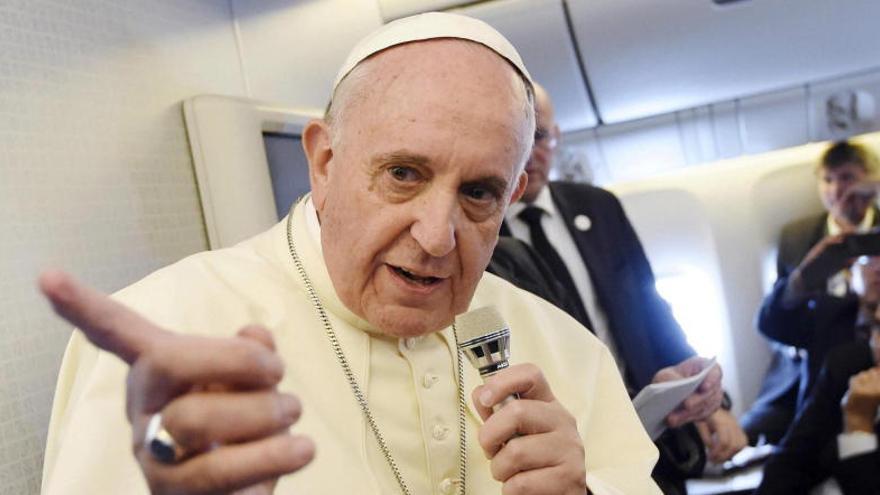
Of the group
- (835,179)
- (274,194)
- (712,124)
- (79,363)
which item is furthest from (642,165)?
(79,363)

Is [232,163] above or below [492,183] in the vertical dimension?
above

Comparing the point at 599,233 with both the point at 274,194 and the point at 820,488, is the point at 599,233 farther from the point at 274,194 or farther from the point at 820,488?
Answer: the point at 820,488

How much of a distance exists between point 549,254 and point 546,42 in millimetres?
675

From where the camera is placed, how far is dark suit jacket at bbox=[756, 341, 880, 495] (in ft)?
12.6

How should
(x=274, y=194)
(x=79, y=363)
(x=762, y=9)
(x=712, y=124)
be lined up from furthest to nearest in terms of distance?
(x=712, y=124)
(x=762, y=9)
(x=274, y=194)
(x=79, y=363)

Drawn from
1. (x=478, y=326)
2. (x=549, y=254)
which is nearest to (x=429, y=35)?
(x=478, y=326)

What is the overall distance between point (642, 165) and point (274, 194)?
236 cm

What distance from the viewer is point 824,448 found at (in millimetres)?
3910

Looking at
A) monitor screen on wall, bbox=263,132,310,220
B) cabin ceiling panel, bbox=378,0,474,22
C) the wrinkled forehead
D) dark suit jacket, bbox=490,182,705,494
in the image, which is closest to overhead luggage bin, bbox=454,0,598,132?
cabin ceiling panel, bbox=378,0,474,22

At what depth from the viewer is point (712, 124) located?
388cm

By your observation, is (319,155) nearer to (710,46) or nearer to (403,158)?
(403,158)

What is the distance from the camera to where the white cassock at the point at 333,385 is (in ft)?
3.77

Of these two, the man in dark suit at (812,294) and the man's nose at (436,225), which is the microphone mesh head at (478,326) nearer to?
the man's nose at (436,225)

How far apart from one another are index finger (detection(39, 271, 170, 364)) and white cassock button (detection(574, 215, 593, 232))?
8.29 feet
